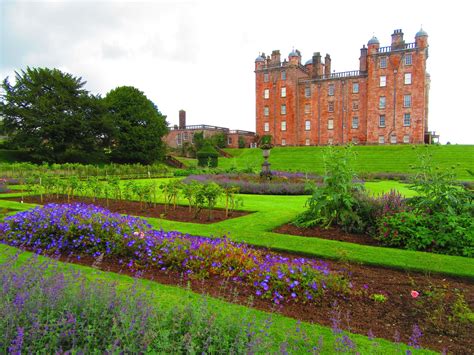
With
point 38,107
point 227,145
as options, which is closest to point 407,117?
point 227,145

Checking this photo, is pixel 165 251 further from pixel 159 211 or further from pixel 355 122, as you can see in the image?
pixel 355 122

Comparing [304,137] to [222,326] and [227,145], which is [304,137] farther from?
[222,326]

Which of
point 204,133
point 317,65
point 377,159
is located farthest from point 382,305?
point 204,133

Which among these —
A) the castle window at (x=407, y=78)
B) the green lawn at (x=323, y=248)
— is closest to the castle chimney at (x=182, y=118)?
the castle window at (x=407, y=78)

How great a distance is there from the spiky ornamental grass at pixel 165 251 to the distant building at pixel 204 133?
4943 centimetres

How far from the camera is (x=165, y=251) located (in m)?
4.98

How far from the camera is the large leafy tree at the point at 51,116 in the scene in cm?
3400

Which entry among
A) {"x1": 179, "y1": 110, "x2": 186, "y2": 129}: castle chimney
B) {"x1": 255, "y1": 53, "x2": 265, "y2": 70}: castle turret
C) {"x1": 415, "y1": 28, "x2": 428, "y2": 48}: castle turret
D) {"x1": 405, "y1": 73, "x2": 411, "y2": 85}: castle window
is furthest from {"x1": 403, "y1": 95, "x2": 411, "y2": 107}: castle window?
{"x1": 179, "y1": 110, "x2": 186, "y2": 129}: castle chimney

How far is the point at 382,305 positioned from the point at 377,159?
33.9 m

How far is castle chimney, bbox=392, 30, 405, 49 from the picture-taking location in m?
44.0

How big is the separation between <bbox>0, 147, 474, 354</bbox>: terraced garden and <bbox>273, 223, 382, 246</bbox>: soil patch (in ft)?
1.24

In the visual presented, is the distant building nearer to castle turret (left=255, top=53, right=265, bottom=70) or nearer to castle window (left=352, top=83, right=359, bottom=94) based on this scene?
castle turret (left=255, top=53, right=265, bottom=70)

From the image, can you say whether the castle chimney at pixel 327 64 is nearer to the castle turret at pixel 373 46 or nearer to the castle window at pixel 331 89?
the castle window at pixel 331 89

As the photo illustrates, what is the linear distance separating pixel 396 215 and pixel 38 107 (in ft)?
120
